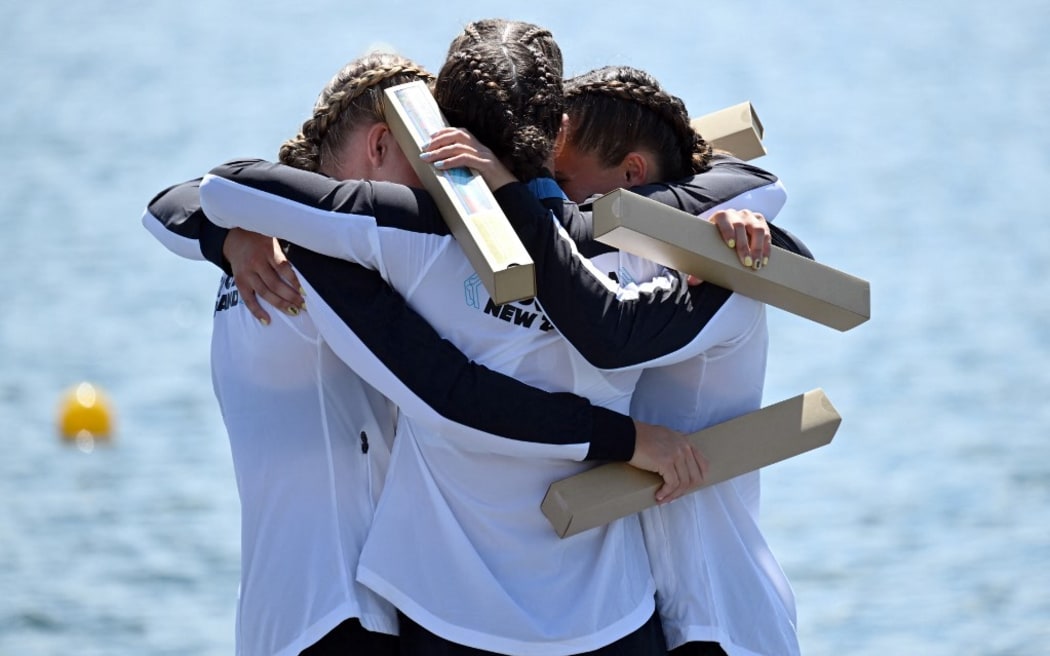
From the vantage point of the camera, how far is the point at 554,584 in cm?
234

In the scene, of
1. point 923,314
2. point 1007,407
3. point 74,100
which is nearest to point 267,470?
point 1007,407

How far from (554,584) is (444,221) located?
1.89 ft

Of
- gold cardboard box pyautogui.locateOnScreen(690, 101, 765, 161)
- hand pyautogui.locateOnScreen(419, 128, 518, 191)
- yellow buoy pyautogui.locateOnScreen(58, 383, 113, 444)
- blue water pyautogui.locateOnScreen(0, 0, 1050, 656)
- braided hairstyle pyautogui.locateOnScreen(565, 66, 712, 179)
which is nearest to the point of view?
hand pyautogui.locateOnScreen(419, 128, 518, 191)

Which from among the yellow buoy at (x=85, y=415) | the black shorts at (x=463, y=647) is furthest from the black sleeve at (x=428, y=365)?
the yellow buoy at (x=85, y=415)

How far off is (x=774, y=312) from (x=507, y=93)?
23.4 ft

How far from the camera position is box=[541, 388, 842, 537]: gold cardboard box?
2.30 metres

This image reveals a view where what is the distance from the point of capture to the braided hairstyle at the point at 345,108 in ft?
7.93

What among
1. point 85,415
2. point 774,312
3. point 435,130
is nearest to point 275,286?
point 435,130

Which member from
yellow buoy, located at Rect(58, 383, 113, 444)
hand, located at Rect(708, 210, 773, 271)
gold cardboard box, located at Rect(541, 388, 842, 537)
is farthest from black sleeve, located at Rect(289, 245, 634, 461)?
yellow buoy, located at Rect(58, 383, 113, 444)

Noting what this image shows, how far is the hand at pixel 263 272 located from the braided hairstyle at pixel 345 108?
16 cm

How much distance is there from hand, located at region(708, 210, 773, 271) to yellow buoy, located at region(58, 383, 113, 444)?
6279 mm

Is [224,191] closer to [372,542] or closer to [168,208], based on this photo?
[168,208]

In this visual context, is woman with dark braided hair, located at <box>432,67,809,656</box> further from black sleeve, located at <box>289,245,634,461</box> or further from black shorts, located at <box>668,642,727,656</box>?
black sleeve, located at <box>289,245,634,461</box>

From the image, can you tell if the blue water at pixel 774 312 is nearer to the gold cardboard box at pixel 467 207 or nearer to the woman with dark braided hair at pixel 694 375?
the woman with dark braided hair at pixel 694 375
